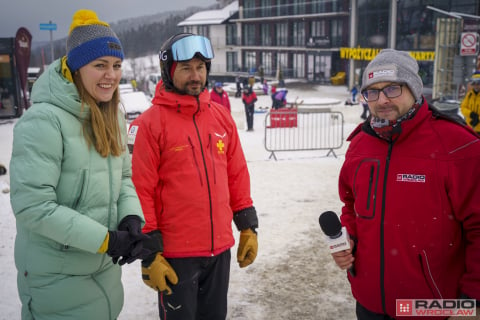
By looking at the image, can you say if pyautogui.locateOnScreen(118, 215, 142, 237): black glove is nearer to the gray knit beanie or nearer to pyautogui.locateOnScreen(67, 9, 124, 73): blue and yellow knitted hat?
pyautogui.locateOnScreen(67, 9, 124, 73): blue and yellow knitted hat

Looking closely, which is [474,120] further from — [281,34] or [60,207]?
[281,34]

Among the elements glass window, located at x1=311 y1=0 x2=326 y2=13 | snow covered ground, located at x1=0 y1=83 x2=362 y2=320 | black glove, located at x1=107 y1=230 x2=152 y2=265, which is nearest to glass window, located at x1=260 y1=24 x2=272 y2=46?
glass window, located at x1=311 y1=0 x2=326 y2=13

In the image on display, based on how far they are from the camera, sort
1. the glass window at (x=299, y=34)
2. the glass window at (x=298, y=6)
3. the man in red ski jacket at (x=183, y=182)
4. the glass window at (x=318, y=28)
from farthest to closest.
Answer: the glass window at (x=299, y=34)
the glass window at (x=298, y=6)
the glass window at (x=318, y=28)
the man in red ski jacket at (x=183, y=182)

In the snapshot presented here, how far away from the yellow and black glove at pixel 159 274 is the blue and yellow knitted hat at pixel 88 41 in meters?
1.25

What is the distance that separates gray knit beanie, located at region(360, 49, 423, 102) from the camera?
2359mm

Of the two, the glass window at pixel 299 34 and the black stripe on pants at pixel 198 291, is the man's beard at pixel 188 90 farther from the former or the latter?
the glass window at pixel 299 34

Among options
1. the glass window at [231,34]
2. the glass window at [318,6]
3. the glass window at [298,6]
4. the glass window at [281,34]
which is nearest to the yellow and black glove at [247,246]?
the glass window at [318,6]

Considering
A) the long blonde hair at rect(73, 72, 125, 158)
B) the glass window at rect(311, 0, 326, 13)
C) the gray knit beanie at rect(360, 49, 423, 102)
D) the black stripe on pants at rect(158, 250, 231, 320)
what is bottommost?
the black stripe on pants at rect(158, 250, 231, 320)

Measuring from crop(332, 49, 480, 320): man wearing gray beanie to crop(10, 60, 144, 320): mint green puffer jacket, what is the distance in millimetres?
1304

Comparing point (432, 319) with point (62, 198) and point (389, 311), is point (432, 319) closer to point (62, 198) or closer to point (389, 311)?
point (389, 311)

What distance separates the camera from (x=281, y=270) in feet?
16.4

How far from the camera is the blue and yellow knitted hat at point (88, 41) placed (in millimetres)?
2316

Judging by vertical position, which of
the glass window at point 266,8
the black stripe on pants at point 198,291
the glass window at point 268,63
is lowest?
the black stripe on pants at point 198,291

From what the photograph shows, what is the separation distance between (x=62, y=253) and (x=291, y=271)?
3233 millimetres
